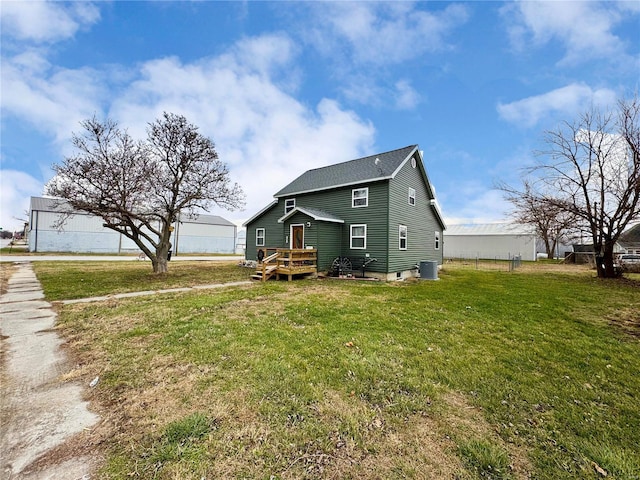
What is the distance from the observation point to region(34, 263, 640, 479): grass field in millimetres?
2234

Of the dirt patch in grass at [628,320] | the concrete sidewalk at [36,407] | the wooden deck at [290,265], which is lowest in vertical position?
the concrete sidewalk at [36,407]

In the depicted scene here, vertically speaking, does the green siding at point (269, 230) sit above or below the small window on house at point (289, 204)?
below

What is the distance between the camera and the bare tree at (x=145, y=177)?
11586mm

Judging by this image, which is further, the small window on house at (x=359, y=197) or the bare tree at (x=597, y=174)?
the small window on house at (x=359, y=197)

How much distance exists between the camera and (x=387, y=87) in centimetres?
1612

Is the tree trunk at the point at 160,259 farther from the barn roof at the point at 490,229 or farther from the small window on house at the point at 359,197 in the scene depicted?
the barn roof at the point at 490,229

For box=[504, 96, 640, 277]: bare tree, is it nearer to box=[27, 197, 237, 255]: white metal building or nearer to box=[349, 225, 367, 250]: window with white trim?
box=[349, 225, 367, 250]: window with white trim

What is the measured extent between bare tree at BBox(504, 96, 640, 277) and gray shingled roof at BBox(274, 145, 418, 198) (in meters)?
8.15

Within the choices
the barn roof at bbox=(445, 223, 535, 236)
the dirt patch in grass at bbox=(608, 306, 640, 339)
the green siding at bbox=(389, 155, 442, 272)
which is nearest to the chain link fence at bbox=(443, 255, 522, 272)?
the barn roof at bbox=(445, 223, 535, 236)

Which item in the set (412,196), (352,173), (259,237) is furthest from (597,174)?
(259,237)

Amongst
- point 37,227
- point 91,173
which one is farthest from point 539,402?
point 37,227

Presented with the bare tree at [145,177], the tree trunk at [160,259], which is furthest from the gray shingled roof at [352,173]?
the tree trunk at [160,259]

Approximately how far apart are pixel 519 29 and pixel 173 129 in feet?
53.1

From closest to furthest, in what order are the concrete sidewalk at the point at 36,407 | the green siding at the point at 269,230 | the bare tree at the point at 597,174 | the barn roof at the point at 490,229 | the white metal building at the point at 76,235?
1. the concrete sidewalk at the point at 36,407
2. the bare tree at the point at 597,174
3. the green siding at the point at 269,230
4. the white metal building at the point at 76,235
5. the barn roof at the point at 490,229
